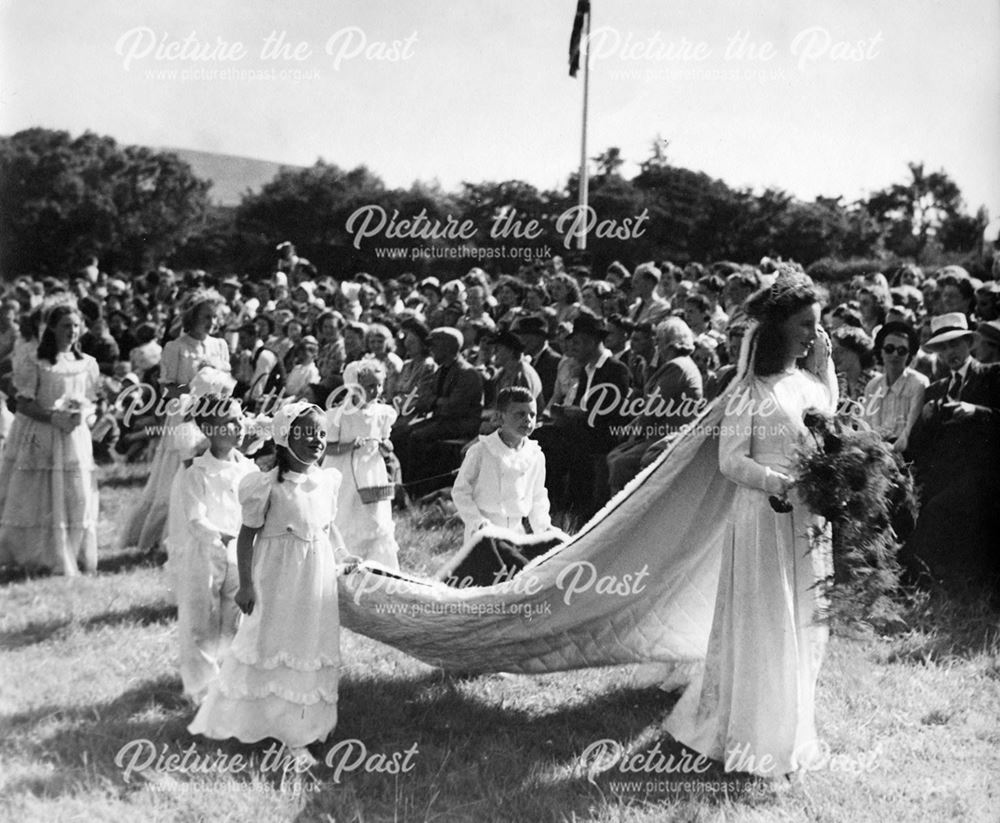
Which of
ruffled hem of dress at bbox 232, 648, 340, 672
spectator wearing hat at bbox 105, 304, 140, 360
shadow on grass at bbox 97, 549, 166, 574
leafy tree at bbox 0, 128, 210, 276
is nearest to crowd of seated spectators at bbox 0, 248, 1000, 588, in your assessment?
spectator wearing hat at bbox 105, 304, 140, 360

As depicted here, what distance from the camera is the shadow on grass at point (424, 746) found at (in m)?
4.63

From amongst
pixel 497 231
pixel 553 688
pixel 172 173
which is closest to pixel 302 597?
pixel 553 688

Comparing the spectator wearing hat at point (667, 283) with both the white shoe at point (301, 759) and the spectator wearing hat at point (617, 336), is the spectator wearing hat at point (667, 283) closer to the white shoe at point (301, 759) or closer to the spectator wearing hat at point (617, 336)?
the spectator wearing hat at point (617, 336)

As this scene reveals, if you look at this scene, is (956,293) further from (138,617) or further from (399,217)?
(399,217)

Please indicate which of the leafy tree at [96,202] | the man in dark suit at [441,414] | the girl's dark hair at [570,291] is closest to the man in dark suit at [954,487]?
the man in dark suit at [441,414]

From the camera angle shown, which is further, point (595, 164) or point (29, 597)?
point (595, 164)

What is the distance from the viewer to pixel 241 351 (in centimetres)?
1315

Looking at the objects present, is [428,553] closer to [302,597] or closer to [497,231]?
[302,597]

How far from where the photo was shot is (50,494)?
27.3 feet

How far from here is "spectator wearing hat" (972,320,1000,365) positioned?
22.3 ft

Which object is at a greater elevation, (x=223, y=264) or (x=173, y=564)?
(x=223, y=264)

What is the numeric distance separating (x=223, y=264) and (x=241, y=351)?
1061 inches

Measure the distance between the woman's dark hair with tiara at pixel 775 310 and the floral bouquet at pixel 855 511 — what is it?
51 centimetres

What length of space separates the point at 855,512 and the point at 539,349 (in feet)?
20.3
